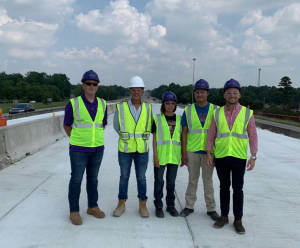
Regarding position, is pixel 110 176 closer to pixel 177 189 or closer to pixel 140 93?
pixel 177 189

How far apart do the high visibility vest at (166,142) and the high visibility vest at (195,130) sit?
176 mm

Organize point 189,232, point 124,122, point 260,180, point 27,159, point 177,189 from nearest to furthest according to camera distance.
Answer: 1. point 189,232
2. point 124,122
3. point 177,189
4. point 260,180
5. point 27,159

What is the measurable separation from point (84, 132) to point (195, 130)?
66.5 inches

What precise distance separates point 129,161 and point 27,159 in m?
4.75

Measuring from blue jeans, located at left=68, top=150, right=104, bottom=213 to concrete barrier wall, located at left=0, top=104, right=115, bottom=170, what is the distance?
3495 millimetres

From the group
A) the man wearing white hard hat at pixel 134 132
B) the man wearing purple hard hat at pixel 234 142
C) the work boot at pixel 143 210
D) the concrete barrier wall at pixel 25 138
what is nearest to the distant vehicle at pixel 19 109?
the concrete barrier wall at pixel 25 138

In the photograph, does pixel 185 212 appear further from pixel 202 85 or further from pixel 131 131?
pixel 202 85

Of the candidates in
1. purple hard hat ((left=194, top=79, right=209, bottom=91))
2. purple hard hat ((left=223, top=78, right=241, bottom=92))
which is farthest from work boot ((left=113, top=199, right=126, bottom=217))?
purple hard hat ((left=223, top=78, right=241, bottom=92))

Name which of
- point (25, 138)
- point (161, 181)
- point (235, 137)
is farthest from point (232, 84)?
point (25, 138)

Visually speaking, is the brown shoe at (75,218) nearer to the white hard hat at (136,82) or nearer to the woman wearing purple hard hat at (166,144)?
the woman wearing purple hard hat at (166,144)

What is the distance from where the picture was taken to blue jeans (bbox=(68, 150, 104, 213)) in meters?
4.32

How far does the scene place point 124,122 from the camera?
4.53m

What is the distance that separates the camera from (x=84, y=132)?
4.32 metres

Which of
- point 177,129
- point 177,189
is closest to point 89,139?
point 177,129
